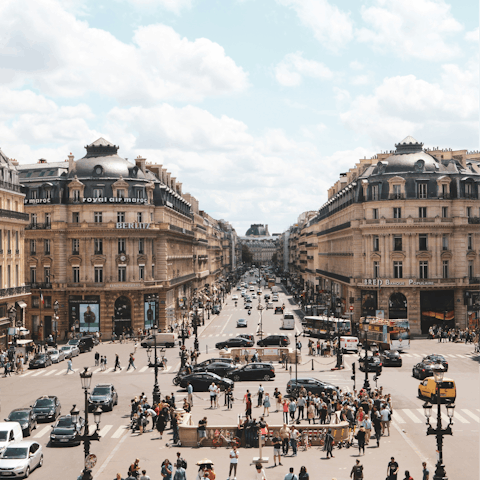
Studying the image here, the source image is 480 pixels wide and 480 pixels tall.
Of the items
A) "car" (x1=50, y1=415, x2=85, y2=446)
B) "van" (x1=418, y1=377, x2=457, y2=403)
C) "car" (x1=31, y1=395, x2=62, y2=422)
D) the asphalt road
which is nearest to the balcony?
the asphalt road

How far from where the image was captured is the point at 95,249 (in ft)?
250

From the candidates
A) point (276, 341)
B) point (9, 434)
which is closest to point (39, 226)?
point (276, 341)

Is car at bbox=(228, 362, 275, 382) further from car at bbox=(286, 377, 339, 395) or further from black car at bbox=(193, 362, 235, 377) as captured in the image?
car at bbox=(286, 377, 339, 395)

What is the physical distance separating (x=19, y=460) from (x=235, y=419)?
534 inches

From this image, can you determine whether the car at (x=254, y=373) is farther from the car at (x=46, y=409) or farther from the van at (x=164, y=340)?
the van at (x=164, y=340)

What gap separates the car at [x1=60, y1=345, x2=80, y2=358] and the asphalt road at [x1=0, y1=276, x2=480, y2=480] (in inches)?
38.8

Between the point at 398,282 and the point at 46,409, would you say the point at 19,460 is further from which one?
the point at 398,282

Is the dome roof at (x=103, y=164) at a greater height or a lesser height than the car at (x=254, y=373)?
greater

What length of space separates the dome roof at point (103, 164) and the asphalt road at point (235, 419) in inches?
878

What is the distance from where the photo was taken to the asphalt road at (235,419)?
95.4 feet

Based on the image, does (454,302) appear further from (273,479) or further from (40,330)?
(273,479)

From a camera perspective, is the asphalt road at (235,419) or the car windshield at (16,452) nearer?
the car windshield at (16,452)

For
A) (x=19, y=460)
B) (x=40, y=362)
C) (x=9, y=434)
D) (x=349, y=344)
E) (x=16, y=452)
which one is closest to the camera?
(x=19, y=460)

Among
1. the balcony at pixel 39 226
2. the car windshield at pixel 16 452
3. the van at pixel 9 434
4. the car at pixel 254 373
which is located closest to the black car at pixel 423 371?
the car at pixel 254 373
